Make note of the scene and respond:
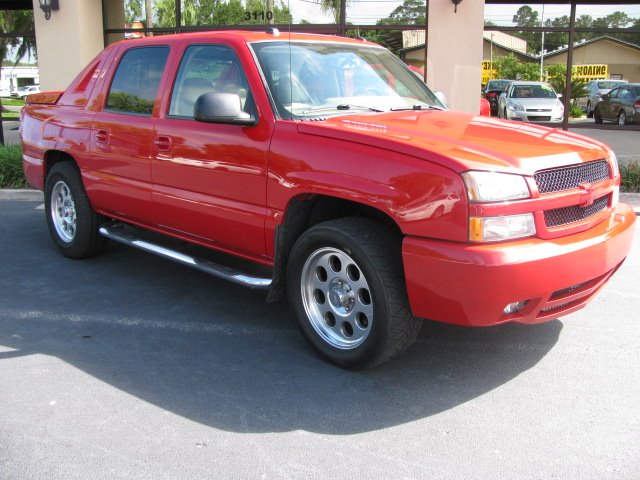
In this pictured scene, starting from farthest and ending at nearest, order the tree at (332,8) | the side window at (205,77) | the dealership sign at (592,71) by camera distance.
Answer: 1. the dealership sign at (592,71)
2. the tree at (332,8)
3. the side window at (205,77)

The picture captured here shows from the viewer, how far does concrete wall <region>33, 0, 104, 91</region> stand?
37.6 ft

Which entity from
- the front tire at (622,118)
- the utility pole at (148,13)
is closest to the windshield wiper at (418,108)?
the utility pole at (148,13)

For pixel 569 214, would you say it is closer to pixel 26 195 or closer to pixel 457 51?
pixel 457 51

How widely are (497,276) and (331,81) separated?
74.6 inches

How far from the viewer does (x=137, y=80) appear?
524cm

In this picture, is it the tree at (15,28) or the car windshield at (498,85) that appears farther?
the car windshield at (498,85)

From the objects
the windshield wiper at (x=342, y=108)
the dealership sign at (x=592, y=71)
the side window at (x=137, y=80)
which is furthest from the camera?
the dealership sign at (x=592, y=71)

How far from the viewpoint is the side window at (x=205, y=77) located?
436 cm

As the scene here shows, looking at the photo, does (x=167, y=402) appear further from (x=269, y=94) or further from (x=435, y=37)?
(x=435, y=37)

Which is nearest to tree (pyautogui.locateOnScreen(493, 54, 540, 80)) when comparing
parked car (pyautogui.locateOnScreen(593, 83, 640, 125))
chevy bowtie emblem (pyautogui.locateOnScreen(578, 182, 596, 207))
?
parked car (pyautogui.locateOnScreen(593, 83, 640, 125))

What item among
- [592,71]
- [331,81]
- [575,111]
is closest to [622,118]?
[592,71]

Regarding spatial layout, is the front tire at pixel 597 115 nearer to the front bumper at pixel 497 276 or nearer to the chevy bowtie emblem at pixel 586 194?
the chevy bowtie emblem at pixel 586 194

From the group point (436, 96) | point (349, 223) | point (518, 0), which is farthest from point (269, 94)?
point (518, 0)

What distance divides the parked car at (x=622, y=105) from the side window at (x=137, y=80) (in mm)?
14045
